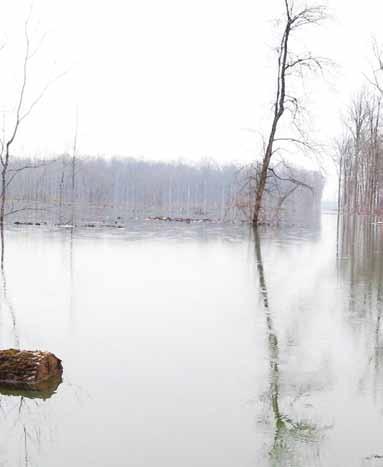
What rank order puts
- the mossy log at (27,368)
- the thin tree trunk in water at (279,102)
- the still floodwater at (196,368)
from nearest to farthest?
1. the still floodwater at (196,368)
2. the mossy log at (27,368)
3. the thin tree trunk in water at (279,102)

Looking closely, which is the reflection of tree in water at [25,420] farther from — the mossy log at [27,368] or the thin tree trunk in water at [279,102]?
the thin tree trunk in water at [279,102]

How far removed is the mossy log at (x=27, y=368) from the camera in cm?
367

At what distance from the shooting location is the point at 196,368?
159 inches

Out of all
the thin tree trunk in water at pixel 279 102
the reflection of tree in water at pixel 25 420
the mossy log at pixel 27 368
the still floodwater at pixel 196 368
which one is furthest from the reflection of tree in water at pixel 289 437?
the thin tree trunk in water at pixel 279 102

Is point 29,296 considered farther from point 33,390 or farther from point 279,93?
point 279,93

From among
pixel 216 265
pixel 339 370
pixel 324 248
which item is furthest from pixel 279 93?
pixel 339 370

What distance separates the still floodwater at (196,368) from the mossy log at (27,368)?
0.15 meters

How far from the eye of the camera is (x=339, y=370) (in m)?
4.04

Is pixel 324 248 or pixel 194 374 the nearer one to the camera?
pixel 194 374

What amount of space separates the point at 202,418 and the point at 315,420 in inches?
24.6

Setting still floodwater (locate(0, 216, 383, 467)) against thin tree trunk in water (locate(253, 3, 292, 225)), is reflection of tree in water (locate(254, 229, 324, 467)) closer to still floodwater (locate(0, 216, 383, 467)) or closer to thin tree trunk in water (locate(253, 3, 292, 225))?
still floodwater (locate(0, 216, 383, 467))

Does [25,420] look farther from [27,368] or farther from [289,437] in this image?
[289,437]

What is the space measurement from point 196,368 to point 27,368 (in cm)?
116

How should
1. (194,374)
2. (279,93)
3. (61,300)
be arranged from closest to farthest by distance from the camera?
(194,374), (61,300), (279,93)
